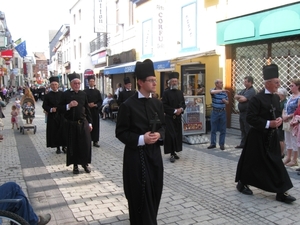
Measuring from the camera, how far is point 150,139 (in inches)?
124

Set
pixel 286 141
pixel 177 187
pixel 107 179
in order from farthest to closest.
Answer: pixel 286 141
pixel 107 179
pixel 177 187

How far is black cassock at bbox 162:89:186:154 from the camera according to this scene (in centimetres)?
709

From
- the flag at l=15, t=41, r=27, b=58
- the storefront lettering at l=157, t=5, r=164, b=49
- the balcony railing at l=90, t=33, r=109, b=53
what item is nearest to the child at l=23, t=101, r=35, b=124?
the storefront lettering at l=157, t=5, r=164, b=49

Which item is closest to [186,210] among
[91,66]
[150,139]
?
[150,139]

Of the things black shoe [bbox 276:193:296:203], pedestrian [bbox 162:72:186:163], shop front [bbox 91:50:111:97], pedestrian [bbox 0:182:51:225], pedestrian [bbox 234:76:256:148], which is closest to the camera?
pedestrian [bbox 0:182:51:225]

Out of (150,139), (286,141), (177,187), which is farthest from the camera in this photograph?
(286,141)

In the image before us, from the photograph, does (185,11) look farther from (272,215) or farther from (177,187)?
(272,215)

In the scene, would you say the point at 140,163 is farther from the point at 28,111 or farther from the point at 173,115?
the point at 28,111

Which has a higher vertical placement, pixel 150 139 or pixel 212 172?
pixel 150 139

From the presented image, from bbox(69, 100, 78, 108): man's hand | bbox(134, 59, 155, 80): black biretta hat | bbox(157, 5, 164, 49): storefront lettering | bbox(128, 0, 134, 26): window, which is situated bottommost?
bbox(69, 100, 78, 108): man's hand

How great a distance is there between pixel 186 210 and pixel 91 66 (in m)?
26.6

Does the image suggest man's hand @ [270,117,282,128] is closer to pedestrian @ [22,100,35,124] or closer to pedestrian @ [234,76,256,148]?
pedestrian @ [234,76,256,148]

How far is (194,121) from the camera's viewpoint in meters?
9.23

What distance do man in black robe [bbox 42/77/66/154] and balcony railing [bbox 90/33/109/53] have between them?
15.3m
